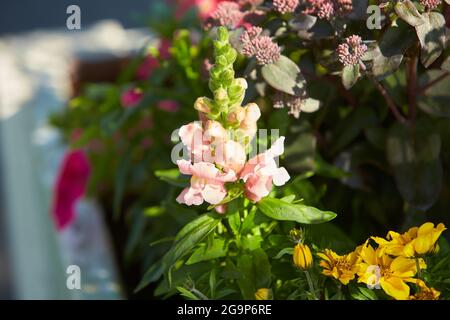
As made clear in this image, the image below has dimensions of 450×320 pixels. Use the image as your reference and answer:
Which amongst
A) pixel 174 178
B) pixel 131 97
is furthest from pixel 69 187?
pixel 174 178

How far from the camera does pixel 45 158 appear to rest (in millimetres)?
1585

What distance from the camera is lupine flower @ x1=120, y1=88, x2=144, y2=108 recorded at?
111 cm

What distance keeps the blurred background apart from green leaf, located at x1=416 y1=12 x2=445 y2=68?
51 centimetres

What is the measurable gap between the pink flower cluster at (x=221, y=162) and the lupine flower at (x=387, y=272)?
105 millimetres

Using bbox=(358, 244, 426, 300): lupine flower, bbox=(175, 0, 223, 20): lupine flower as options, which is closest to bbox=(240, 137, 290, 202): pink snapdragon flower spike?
bbox=(358, 244, 426, 300): lupine flower

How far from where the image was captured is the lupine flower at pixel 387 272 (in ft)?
2.20

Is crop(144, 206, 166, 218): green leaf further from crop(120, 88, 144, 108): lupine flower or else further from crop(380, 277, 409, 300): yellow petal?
crop(380, 277, 409, 300): yellow petal

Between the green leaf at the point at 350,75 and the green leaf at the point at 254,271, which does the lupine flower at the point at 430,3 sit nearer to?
the green leaf at the point at 350,75

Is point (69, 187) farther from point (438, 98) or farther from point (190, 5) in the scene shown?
point (438, 98)

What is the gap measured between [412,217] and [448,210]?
0.24ft

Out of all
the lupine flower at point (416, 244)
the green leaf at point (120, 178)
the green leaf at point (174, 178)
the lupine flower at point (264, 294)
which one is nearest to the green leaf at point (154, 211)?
the green leaf at point (120, 178)

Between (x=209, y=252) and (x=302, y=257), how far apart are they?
112 millimetres

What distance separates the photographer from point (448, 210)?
92 centimetres
